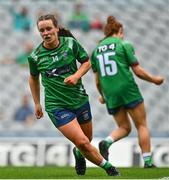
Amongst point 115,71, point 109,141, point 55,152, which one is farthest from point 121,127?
point 55,152

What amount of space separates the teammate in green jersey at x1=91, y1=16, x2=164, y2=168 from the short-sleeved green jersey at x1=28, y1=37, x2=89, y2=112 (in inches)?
75.9

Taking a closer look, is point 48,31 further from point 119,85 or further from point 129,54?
point 119,85

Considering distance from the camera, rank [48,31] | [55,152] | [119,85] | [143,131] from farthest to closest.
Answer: [55,152] < [119,85] < [143,131] < [48,31]

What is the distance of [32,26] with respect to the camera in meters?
18.3

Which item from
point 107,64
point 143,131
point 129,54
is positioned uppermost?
A: point 129,54

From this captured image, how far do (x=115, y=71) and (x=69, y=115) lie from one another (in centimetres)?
239

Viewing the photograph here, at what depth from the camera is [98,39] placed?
18250 millimetres

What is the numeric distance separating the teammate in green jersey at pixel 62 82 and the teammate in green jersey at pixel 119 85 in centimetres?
192

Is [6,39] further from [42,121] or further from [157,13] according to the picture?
[157,13]

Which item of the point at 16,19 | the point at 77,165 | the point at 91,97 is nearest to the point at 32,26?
the point at 16,19

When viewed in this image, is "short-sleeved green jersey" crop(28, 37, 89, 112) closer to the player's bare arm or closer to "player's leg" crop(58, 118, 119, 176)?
"player's leg" crop(58, 118, 119, 176)

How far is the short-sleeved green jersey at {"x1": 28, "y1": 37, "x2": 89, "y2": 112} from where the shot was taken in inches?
318

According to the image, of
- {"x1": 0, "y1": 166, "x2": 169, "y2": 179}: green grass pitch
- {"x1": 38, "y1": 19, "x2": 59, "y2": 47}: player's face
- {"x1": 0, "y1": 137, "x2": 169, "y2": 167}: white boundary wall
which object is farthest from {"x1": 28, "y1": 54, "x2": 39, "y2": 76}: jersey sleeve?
{"x1": 0, "y1": 137, "x2": 169, "y2": 167}: white boundary wall

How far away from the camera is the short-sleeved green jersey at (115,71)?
400 inches
